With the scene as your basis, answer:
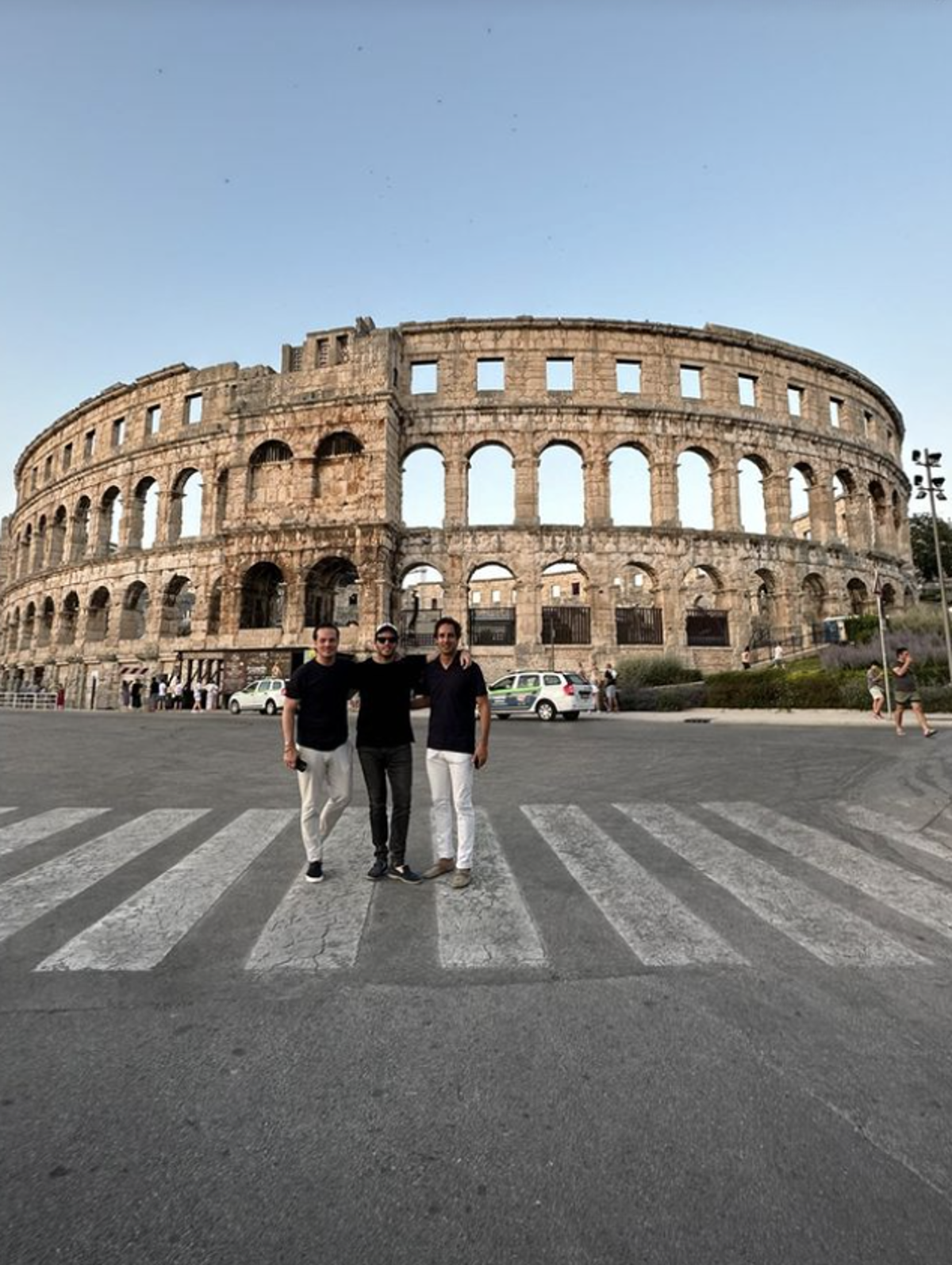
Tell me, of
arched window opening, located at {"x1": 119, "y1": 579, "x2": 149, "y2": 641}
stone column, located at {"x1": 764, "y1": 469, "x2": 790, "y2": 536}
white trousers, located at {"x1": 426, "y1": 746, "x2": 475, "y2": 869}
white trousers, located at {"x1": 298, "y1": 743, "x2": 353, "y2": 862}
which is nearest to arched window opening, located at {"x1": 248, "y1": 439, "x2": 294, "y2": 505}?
arched window opening, located at {"x1": 119, "y1": 579, "x2": 149, "y2": 641}

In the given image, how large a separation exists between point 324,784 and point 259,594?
24977mm

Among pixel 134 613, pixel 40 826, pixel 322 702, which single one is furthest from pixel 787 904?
pixel 134 613

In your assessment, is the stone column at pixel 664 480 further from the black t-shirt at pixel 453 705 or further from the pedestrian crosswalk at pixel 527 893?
the black t-shirt at pixel 453 705

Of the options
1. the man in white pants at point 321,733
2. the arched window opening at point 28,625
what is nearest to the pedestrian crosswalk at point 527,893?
the man in white pants at point 321,733

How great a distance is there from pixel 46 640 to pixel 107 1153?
39.5 m

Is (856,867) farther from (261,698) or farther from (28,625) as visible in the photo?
(28,625)

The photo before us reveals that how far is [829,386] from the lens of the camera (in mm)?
31047

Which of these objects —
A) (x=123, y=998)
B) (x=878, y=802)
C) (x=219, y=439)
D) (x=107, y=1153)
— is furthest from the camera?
(x=219, y=439)

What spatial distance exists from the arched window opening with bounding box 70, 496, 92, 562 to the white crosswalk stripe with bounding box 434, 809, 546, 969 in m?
36.3

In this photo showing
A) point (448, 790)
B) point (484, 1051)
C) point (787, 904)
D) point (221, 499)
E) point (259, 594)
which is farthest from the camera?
point (221, 499)

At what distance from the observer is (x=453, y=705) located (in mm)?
4551

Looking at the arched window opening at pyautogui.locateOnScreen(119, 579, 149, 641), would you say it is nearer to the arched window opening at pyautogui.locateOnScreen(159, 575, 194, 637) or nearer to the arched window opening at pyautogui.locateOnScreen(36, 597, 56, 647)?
the arched window opening at pyautogui.locateOnScreen(159, 575, 194, 637)

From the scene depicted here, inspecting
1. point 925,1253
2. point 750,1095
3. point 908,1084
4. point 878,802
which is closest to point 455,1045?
point 750,1095

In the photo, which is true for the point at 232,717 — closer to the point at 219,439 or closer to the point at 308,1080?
the point at 219,439
